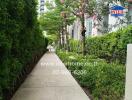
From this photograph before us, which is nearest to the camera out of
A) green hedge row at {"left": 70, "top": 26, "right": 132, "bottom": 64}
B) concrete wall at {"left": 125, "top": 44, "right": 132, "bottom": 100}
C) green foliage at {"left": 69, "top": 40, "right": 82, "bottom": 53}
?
concrete wall at {"left": 125, "top": 44, "right": 132, "bottom": 100}

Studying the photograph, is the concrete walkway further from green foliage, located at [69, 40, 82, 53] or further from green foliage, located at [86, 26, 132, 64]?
green foliage, located at [69, 40, 82, 53]

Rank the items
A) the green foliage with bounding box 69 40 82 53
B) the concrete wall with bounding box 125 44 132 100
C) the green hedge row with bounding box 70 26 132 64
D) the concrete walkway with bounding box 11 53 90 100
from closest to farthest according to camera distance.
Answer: the concrete wall with bounding box 125 44 132 100 < the concrete walkway with bounding box 11 53 90 100 < the green hedge row with bounding box 70 26 132 64 < the green foliage with bounding box 69 40 82 53

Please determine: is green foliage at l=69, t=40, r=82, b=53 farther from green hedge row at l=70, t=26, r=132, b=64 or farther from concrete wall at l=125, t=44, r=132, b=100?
concrete wall at l=125, t=44, r=132, b=100

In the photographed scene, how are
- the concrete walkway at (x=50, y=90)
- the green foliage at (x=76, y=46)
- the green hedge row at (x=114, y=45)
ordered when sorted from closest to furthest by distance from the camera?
the concrete walkway at (x=50, y=90) → the green hedge row at (x=114, y=45) → the green foliage at (x=76, y=46)

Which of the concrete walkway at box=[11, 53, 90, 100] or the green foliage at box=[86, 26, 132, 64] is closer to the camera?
the concrete walkway at box=[11, 53, 90, 100]

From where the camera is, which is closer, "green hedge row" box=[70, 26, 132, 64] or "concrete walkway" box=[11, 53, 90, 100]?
"concrete walkway" box=[11, 53, 90, 100]

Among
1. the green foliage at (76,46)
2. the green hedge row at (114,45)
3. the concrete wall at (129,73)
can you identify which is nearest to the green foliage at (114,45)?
the green hedge row at (114,45)

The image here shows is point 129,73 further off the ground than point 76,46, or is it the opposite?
point 76,46

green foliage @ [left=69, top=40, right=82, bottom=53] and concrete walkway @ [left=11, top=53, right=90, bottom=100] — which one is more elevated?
green foliage @ [left=69, top=40, right=82, bottom=53]

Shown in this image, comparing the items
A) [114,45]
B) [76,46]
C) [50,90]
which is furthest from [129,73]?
[76,46]

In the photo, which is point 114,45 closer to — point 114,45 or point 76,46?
point 114,45

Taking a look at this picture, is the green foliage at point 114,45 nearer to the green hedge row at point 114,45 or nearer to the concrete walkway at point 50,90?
the green hedge row at point 114,45

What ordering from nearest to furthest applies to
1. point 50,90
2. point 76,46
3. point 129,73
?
point 129,73 < point 50,90 < point 76,46

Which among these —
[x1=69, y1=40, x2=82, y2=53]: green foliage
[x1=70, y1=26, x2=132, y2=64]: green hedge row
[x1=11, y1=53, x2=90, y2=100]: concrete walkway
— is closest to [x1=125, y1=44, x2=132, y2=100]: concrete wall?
[x1=11, y1=53, x2=90, y2=100]: concrete walkway
